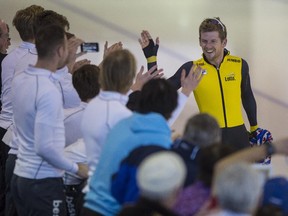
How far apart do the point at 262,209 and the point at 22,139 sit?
4.65ft

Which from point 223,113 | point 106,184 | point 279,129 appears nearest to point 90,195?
point 106,184

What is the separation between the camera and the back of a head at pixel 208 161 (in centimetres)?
259

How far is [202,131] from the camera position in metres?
2.84

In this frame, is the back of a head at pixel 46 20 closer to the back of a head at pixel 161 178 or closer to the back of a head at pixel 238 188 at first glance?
the back of a head at pixel 161 178

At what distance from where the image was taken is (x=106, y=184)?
117 inches

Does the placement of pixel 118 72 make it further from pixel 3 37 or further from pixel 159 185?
pixel 3 37

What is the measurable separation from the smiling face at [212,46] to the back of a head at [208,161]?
1967 mm

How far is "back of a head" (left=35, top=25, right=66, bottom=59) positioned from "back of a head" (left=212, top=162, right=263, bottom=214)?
1.40 m

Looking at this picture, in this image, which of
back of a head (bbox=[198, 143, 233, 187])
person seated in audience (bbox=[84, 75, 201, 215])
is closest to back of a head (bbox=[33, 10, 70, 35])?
person seated in audience (bbox=[84, 75, 201, 215])

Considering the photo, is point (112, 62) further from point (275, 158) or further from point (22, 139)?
point (275, 158)

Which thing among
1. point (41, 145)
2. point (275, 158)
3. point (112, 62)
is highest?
point (112, 62)

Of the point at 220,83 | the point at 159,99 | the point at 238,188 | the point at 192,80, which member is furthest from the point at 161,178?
the point at 220,83

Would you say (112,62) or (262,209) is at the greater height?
(112,62)

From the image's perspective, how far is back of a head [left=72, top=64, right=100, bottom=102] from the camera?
382 cm
